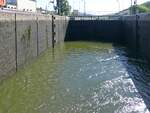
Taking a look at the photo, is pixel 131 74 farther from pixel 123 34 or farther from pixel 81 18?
pixel 81 18

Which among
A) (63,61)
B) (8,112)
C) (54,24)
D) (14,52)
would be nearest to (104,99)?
(8,112)

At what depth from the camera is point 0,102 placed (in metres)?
14.2

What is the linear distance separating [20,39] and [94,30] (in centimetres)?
2626

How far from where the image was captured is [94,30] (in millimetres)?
47094

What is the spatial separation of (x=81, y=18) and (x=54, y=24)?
517 inches

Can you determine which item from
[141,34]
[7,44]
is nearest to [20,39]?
[7,44]

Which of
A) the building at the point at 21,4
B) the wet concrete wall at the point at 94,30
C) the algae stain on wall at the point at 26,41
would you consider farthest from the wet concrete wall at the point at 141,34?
the building at the point at 21,4

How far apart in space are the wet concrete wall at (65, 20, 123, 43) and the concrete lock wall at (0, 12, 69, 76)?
13.2 metres

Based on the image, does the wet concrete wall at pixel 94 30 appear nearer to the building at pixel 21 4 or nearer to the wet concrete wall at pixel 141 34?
the building at pixel 21 4

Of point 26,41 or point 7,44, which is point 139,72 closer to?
point 26,41

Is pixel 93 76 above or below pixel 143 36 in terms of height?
below

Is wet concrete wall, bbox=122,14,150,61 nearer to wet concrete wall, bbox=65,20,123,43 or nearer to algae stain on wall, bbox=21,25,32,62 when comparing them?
algae stain on wall, bbox=21,25,32,62

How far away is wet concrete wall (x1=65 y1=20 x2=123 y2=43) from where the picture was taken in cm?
4650

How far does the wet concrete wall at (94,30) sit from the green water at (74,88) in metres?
21.1
